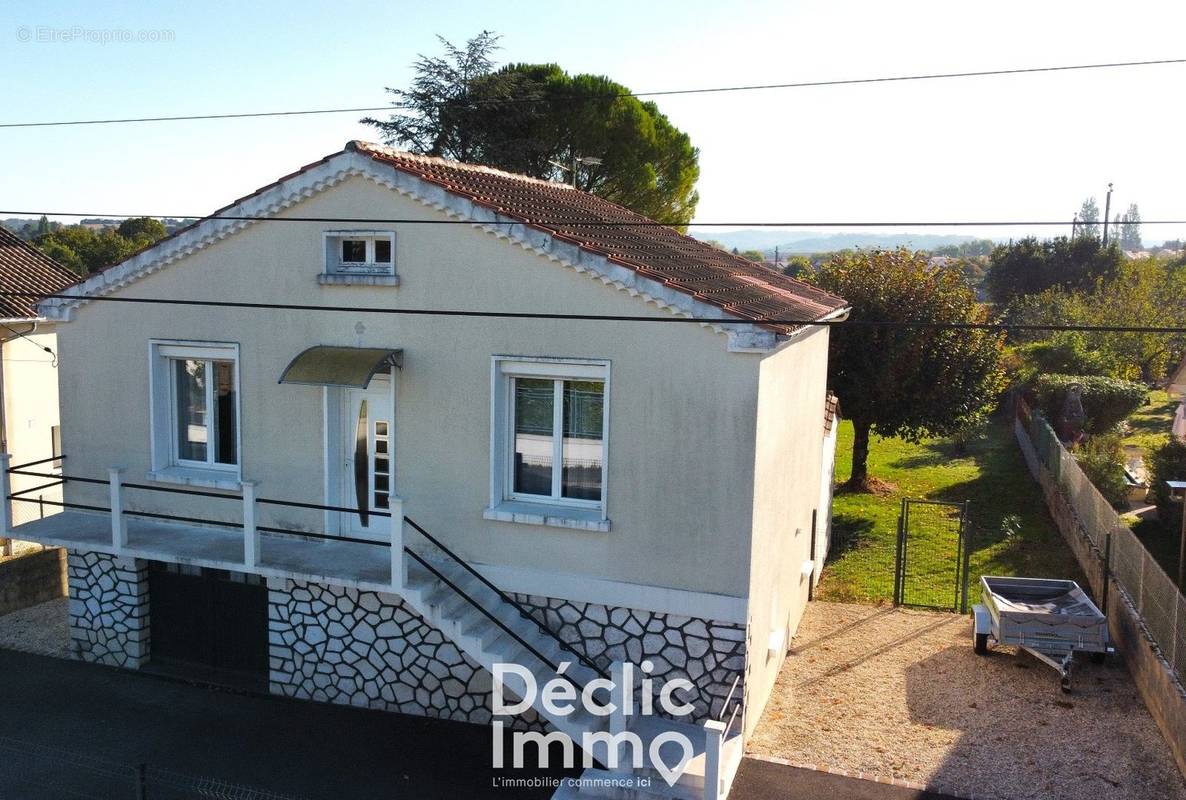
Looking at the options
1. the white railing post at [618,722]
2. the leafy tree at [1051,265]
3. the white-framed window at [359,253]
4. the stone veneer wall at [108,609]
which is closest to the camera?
the white railing post at [618,722]

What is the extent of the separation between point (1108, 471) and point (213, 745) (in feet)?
58.5

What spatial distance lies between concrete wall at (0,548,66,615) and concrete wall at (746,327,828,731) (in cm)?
1141

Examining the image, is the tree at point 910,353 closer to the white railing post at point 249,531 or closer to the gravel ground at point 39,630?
the white railing post at point 249,531

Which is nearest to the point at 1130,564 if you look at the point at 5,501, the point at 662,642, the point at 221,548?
the point at 662,642

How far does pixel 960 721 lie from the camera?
11617 mm

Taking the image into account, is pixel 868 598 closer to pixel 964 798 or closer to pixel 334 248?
pixel 964 798

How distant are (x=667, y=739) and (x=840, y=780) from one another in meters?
1.86

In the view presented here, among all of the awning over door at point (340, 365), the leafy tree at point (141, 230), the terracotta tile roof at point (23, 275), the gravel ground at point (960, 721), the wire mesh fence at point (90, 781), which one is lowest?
the wire mesh fence at point (90, 781)

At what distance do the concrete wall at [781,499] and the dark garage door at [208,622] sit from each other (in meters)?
6.11

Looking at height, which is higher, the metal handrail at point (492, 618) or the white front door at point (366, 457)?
the white front door at point (366, 457)

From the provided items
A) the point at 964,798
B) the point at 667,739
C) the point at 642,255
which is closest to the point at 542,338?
the point at 642,255

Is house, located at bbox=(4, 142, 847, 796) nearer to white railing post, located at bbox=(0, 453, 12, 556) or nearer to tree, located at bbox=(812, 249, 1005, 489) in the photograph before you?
white railing post, located at bbox=(0, 453, 12, 556)

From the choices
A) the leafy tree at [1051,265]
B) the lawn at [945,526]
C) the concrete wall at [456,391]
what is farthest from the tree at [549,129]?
the leafy tree at [1051,265]

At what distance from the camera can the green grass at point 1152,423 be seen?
96.6ft
